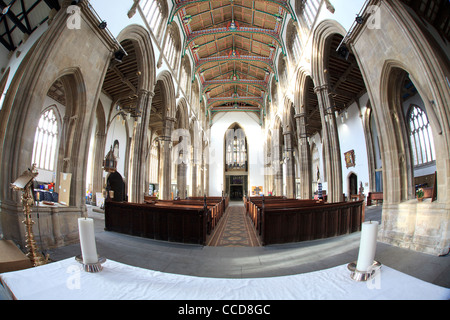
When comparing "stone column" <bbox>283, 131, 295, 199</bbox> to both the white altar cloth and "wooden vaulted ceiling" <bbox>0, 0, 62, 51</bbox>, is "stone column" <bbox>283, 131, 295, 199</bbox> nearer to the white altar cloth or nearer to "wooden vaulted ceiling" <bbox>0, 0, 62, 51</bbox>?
"wooden vaulted ceiling" <bbox>0, 0, 62, 51</bbox>

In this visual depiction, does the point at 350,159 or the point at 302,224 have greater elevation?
the point at 350,159

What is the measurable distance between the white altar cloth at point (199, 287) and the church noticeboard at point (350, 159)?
47.8ft

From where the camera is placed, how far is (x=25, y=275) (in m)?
0.96

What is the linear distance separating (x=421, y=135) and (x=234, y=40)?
14420mm

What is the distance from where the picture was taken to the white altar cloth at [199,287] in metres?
0.81

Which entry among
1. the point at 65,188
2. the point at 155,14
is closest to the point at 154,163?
the point at 155,14

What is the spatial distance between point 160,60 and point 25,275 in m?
11.0

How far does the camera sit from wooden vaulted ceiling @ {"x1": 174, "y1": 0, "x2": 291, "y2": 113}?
12.9 meters

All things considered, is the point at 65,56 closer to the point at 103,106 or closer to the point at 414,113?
the point at 103,106

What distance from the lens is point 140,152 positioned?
880 cm

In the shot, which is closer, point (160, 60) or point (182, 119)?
point (160, 60)

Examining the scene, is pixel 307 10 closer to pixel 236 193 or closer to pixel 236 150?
pixel 236 150

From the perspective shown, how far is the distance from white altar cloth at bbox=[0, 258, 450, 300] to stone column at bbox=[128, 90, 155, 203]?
8.02 meters
